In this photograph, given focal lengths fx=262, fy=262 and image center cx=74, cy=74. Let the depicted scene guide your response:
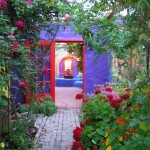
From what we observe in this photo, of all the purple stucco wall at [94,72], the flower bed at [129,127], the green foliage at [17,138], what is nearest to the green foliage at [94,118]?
the flower bed at [129,127]

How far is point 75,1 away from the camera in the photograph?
5180 mm

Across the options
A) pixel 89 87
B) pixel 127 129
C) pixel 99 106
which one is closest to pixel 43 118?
pixel 89 87

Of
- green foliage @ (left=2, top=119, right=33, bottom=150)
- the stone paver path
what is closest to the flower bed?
green foliage @ (left=2, top=119, right=33, bottom=150)

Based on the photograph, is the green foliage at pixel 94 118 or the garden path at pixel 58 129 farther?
the garden path at pixel 58 129

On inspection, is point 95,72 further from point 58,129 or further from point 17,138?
point 17,138

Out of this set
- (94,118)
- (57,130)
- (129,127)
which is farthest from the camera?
(57,130)

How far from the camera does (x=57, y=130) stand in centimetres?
542

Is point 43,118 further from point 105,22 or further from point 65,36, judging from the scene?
point 105,22

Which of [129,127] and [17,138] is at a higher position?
[129,127]

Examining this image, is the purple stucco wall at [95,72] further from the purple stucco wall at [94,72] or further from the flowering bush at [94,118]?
the flowering bush at [94,118]

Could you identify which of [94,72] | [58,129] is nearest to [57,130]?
[58,129]

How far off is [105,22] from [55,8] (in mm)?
1581

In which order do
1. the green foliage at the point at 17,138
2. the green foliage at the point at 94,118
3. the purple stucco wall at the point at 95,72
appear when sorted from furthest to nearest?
the purple stucco wall at the point at 95,72
the green foliage at the point at 17,138
the green foliage at the point at 94,118

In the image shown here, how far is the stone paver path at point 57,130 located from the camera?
4.40m
